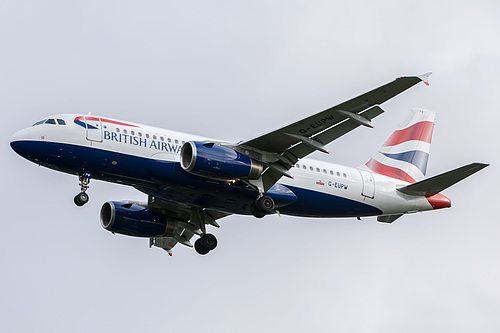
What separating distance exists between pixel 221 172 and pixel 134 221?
7832 millimetres

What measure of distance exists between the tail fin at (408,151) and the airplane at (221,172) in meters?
0.53

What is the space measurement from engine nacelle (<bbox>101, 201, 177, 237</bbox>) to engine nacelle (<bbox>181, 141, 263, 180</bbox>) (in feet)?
23.5

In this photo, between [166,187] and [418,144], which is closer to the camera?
[166,187]

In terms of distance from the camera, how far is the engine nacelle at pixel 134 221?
131 ft

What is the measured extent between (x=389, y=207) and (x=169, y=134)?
34.7ft

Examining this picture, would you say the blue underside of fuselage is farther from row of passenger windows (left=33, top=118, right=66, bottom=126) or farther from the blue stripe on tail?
the blue stripe on tail

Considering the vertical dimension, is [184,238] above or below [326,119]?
below

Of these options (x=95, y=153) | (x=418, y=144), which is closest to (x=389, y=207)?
(x=418, y=144)

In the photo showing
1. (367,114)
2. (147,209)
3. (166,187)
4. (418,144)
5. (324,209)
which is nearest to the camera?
(367,114)

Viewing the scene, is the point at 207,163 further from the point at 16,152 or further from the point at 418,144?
the point at 418,144

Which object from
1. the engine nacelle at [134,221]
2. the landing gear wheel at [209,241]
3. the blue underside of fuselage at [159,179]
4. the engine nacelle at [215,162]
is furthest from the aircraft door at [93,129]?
the landing gear wheel at [209,241]

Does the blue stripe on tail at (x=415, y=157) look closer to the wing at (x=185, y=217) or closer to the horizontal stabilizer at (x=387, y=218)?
the horizontal stabilizer at (x=387, y=218)

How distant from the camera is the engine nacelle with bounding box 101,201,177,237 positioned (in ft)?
131

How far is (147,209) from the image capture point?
1602 inches
